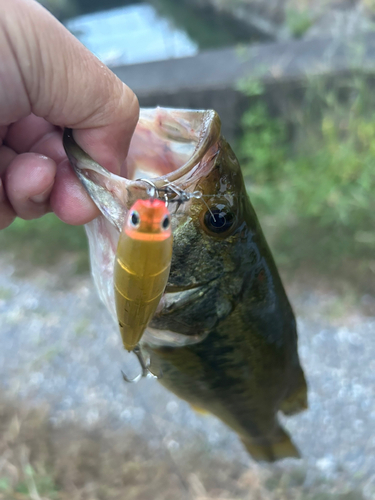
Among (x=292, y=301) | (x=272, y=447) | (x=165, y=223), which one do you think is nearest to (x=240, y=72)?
(x=292, y=301)

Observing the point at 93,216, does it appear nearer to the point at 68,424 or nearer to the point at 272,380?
the point at 272,380

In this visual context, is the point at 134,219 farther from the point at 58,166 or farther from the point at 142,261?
the point at 58,166

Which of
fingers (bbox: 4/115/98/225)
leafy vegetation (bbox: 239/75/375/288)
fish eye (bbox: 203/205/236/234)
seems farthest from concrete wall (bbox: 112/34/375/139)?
fish eye (bbox: 203/205/236/234)

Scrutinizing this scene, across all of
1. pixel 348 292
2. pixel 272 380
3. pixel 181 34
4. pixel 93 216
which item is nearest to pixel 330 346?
pixel 348 292

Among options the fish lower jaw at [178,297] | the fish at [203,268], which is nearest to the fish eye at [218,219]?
the fish at [203,268]

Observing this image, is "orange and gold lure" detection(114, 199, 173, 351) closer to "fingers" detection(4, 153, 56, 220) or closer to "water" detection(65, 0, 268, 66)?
"fingers" detection(4, 153, 56, 220)
